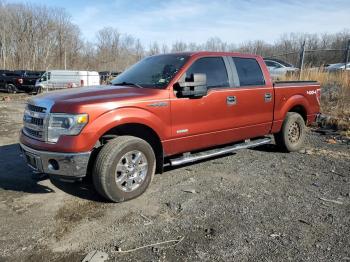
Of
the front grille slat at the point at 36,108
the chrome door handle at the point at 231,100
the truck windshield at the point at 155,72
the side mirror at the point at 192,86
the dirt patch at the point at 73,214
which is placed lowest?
the dirt patch at the point at 73,214

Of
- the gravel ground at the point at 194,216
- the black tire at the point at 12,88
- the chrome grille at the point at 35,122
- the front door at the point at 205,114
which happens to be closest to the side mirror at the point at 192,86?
the front door at the point at 205,114

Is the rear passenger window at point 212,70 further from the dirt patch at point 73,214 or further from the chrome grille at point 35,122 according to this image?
the dirt patch at point 73,214

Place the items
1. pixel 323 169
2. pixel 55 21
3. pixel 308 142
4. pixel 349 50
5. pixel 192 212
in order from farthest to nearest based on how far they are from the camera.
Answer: pixel 55 21
pixel 349 50
pixel 308 142
pixel 323 169
pixel 192 212

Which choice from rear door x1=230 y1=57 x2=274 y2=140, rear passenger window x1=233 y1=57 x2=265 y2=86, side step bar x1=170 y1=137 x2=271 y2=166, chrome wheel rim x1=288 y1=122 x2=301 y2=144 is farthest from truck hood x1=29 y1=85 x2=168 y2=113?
chrome wheel rim x1=288 y1=122 x2=301 y2=144

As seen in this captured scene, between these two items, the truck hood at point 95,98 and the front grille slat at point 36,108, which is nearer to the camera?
the truck hood at point 95,98

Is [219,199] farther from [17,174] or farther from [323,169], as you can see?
[17,174]

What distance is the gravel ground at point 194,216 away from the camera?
11.4 ft

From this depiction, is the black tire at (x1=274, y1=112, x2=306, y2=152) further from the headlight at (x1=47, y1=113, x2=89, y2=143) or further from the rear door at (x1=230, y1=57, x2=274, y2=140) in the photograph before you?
the headlight at (x1=47, y1=113, x2=89, y2=143)

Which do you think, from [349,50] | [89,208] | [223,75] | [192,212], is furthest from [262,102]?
[349,50]

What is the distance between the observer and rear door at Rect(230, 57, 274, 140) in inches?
234

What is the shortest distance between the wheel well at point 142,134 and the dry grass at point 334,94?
5649 millimetres

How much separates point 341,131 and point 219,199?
225 inches

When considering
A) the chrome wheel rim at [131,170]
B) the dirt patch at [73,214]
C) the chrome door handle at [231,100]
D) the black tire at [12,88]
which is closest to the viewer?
the dirt patch at [73,214]

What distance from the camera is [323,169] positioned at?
617 cm
